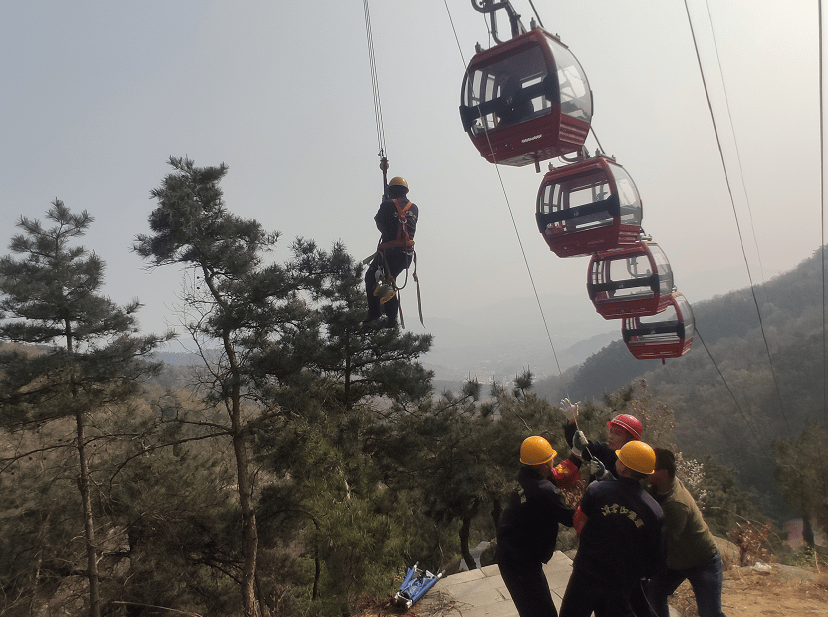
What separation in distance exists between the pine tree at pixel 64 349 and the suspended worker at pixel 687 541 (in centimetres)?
1098

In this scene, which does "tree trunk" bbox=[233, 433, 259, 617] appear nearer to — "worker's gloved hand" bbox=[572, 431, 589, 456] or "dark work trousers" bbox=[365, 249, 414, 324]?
"dark work trousers" bbox=[365, 249, 414, 324]

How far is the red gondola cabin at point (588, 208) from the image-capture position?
214 inches

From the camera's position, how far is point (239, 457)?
32.4ft

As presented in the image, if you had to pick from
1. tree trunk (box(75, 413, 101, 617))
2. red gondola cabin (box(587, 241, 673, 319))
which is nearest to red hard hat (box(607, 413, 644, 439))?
red gondola cabin (box(587, 241, 673, 319))

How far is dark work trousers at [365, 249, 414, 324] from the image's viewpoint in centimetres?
577

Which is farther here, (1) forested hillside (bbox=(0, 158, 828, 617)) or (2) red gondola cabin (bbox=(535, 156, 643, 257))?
(1) forested hillside (bbox=(0, 158, 828, 617))

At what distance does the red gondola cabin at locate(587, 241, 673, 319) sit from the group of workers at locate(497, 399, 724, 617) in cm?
386

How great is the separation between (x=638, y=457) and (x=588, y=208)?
352 centimetres

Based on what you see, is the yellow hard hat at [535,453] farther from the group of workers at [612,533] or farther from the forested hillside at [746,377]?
the forested hillside at [746,377]

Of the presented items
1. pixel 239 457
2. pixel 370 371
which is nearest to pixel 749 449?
pixel 370 371

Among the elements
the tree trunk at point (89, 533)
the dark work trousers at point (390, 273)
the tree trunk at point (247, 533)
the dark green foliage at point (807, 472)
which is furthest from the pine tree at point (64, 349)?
the dark green foliage at point (807, 472)

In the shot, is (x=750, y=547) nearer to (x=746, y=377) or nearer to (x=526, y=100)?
(x=526, y=100)

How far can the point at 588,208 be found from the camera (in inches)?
217

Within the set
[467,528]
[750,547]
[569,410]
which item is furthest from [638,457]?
[467,528]
